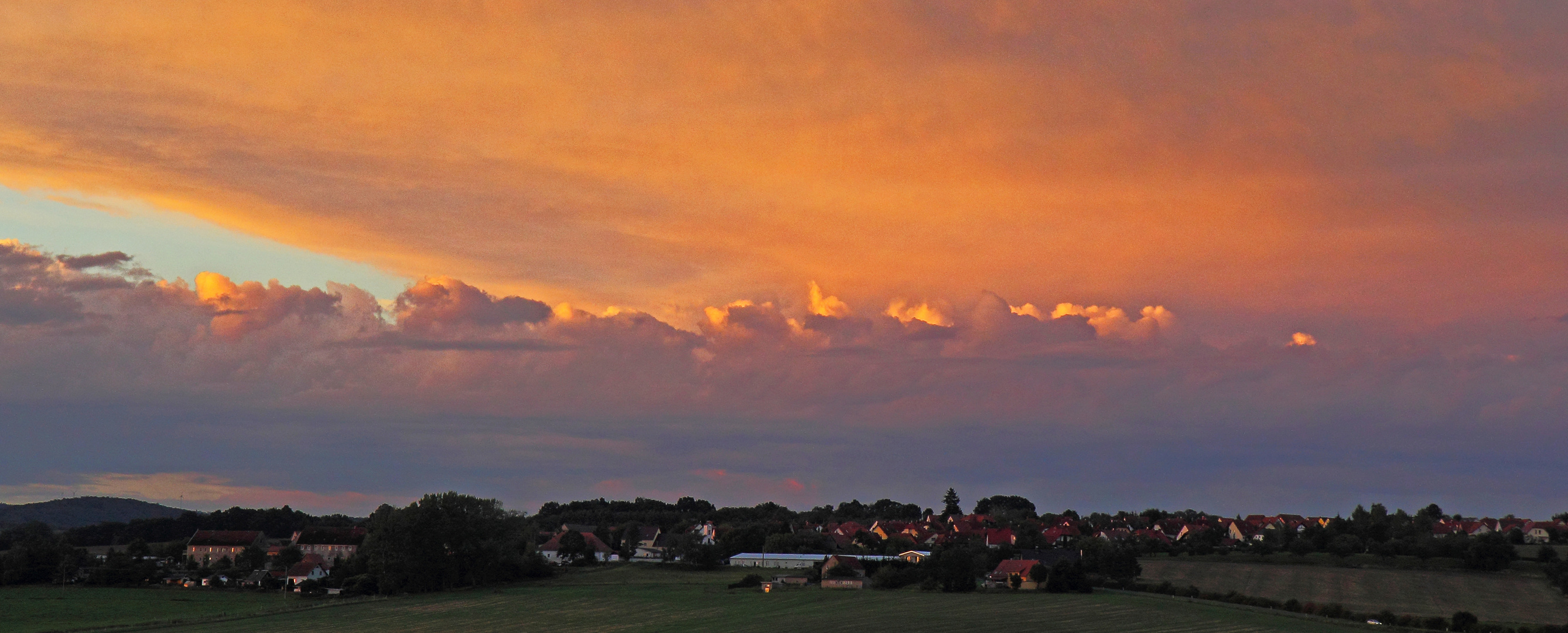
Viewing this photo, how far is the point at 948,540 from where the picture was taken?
521 ft

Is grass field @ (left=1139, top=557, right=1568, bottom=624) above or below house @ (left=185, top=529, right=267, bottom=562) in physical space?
below

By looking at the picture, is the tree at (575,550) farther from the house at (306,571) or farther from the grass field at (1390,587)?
the grass field at (1390,587)

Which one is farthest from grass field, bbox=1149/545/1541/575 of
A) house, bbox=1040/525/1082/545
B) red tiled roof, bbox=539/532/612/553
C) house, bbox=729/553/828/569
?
red tiled roof, bbox=539/532/612/553

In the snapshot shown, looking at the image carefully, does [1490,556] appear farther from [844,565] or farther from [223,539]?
[223,539]

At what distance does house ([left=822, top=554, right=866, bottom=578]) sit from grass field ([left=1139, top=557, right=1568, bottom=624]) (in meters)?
26.7

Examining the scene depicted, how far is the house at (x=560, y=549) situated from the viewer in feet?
489

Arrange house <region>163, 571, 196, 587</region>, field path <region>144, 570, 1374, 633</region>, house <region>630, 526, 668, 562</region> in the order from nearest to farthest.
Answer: field path <region>144, 570, 1374, 633</region>
house <region>163, 571, 196, 587</region>
house <region>630, 526, 668, 562</region>

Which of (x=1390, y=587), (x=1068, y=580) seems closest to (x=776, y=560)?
(x=1068, y=580)

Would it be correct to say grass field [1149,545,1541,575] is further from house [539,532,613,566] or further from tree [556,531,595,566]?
house [539,532,613,566]

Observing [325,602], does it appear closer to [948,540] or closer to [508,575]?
[508,575]

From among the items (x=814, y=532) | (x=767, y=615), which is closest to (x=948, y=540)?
(x=814, y=532)

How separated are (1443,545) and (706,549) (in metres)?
77.8

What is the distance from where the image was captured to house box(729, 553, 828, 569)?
133 meters

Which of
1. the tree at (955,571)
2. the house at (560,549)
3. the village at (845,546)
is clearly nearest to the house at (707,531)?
the village at (845,546)
